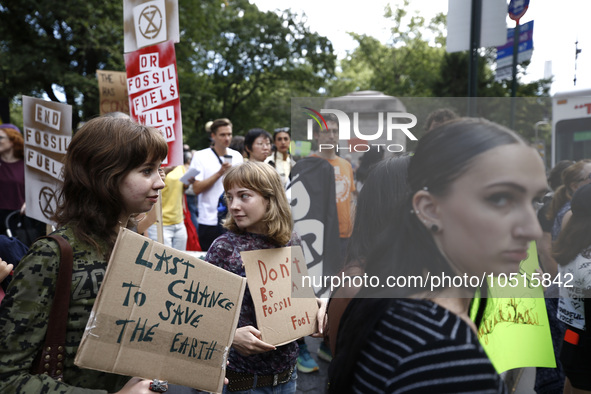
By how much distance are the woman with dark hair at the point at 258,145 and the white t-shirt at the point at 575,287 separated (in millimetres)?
3810

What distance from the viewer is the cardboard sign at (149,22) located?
A: 13.2ft

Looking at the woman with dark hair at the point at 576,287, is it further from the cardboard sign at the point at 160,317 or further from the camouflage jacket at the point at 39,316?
the camouflage jacket at the point at 39,316

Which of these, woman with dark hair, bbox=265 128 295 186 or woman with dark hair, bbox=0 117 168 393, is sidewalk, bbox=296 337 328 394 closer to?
woman with dark hair, bbox=0 117 168 393

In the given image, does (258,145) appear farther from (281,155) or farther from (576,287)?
(576,287)

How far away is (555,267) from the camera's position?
1294mm

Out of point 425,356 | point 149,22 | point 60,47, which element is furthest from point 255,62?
point 425,356

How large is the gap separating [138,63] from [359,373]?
12.1 feet

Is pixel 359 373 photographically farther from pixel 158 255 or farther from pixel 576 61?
pixel 576 61

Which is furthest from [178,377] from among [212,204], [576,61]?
[212,204]

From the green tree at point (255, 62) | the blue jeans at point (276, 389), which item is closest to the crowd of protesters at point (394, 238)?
the blue jeans at point (276, 389)

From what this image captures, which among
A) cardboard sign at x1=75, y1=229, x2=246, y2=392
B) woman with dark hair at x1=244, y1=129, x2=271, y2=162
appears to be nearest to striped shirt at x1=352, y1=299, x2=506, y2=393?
cardboard sign at x1=75, y1=229, x2=246, y2=392

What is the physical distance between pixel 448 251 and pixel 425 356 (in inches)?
9.5

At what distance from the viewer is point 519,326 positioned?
137 centimetres

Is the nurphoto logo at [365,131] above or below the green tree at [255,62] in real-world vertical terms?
below
